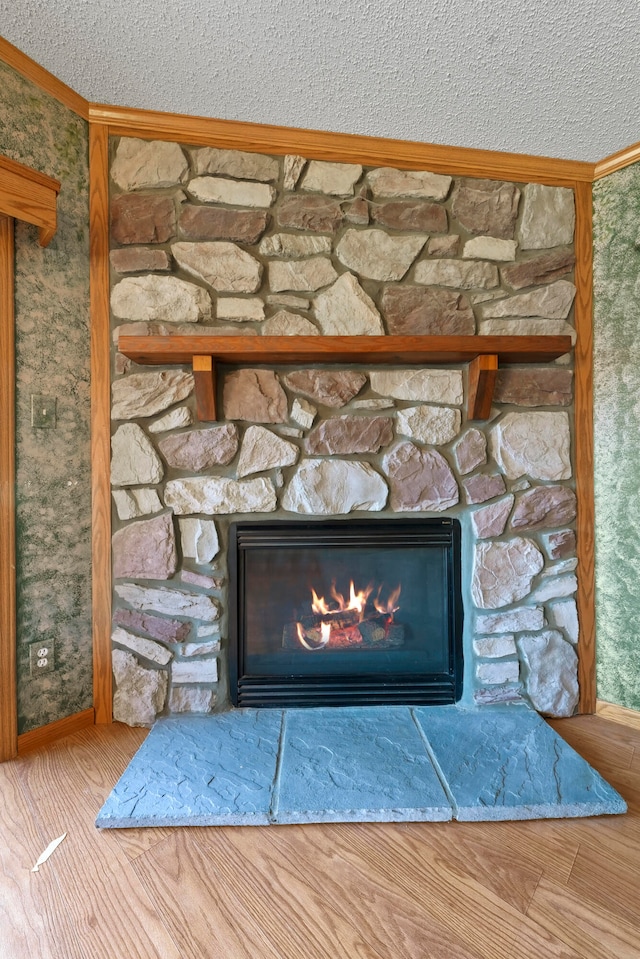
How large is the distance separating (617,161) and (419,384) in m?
1.09

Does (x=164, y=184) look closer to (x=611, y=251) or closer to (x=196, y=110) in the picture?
(x=196, y=110)

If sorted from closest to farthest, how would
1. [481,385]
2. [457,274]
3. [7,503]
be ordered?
[7,503], [481,385], [457,274]

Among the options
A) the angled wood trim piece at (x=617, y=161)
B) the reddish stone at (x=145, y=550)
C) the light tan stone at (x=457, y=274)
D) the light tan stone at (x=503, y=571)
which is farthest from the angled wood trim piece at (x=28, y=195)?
the angled wood trim piece at (x=617, y=161)

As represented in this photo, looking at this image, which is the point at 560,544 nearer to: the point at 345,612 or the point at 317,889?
the point at 345,612

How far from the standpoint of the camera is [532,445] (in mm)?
1692

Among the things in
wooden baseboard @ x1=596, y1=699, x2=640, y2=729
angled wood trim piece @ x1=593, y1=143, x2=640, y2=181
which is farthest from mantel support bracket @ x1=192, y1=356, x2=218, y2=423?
wooden baseboard @ x1=596, y1=699, x2=640, y2=729

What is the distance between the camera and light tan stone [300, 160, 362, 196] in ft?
5.37

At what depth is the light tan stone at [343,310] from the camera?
164 centimetres

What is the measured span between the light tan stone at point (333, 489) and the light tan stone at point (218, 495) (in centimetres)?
9

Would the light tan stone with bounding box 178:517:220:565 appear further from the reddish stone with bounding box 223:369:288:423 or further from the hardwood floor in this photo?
the hardwood floor

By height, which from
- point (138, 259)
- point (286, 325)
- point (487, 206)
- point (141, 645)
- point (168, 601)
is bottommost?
point (141, 645)

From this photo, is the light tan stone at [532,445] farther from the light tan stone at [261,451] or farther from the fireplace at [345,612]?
the light tan stone at [261,451]

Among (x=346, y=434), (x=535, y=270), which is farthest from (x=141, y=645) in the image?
(x=535, y=270)

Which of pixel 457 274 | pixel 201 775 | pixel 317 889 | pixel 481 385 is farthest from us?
pixel 457 274
